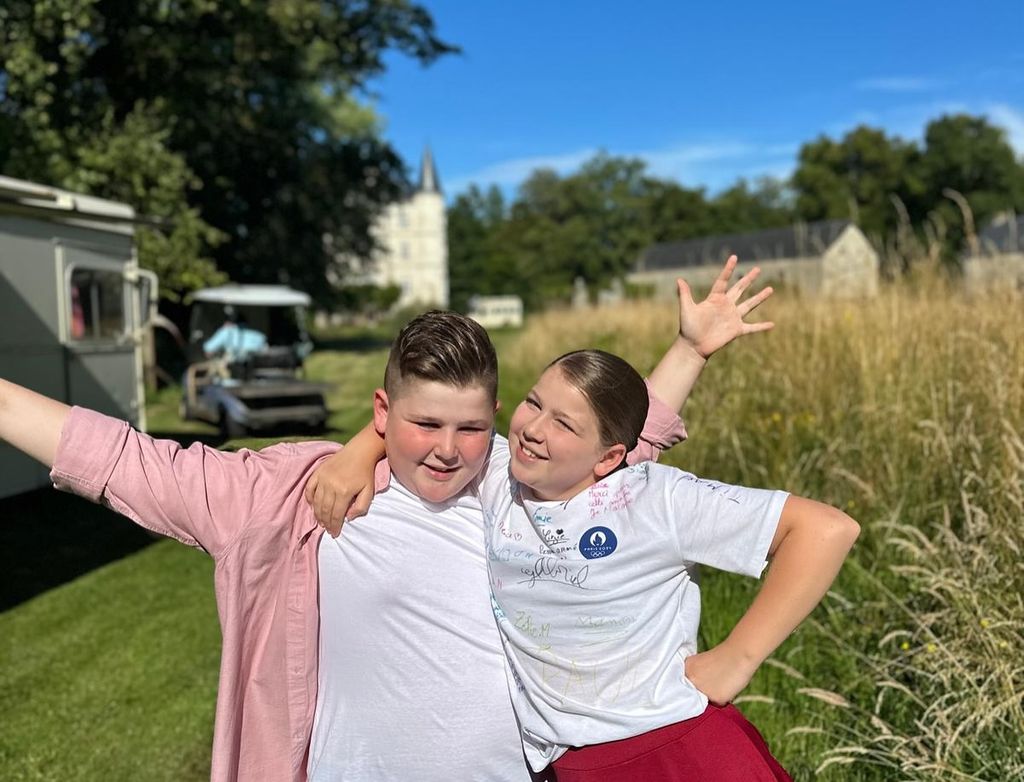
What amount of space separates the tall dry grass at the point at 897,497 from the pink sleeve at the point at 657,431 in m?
1.28

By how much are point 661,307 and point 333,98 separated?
2005 centimetres

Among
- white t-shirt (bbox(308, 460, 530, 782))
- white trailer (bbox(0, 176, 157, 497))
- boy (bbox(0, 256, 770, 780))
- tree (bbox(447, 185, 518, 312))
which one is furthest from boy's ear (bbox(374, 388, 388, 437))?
tree (bbox(447, 185, 518, 312))

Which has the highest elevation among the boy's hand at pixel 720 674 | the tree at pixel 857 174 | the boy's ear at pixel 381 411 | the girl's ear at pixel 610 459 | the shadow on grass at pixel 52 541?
the tree at pixel 857 174

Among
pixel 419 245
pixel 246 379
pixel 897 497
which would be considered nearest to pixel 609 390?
pixel 897 497

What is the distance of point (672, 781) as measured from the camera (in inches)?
66.2

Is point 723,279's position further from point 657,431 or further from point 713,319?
point 657,431

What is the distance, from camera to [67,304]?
8289 millimetres

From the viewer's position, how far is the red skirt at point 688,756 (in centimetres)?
167

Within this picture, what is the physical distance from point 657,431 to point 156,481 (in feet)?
3.60

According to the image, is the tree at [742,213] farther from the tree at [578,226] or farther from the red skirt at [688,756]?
the red skirt at [688,756]

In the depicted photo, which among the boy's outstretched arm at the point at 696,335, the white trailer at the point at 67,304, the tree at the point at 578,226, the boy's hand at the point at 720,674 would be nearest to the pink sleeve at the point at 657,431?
the boy's outstretched arm at the point at 696,335

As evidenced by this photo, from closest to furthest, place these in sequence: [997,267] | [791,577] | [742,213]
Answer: [791,577] → [997,267] → [742,213]

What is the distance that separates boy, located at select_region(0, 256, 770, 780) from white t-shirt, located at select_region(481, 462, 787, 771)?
0.41 ft

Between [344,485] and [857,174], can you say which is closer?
[344,485]
